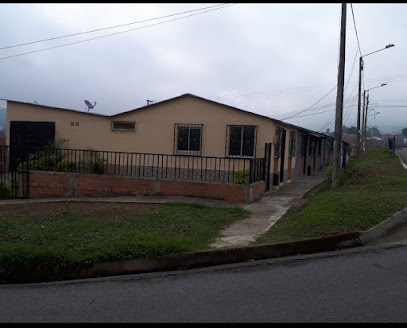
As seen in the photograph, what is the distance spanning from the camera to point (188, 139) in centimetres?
1470

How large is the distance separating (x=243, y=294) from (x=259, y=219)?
4.46 meters

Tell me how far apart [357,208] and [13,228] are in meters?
6.57

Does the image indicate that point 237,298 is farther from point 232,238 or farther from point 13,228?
point 13,228

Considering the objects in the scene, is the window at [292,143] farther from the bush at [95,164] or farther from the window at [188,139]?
the bush at [95,164]

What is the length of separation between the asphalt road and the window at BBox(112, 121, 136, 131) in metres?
10.3

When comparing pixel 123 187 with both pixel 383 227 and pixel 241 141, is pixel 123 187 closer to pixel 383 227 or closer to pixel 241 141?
pixel 241 141

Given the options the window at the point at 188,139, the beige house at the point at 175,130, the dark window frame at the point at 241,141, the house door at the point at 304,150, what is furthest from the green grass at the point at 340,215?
the house door at the point at 304,150

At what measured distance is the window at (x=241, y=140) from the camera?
1389 centimetres

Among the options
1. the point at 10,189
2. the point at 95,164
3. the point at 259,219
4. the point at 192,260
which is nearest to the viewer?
the point at 192,260

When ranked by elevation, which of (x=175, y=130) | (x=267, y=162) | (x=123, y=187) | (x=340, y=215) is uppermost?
(x=175, y=130)

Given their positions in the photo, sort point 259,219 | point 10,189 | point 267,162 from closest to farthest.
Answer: point 259,219 → point 10,189 → point 267,162

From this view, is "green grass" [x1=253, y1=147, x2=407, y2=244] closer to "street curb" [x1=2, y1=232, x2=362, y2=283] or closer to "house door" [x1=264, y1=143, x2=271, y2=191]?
"street curb" [x1=2, y1=232, x2=362, y2=283]

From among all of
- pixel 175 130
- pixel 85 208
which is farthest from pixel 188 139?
pixel 85 208
